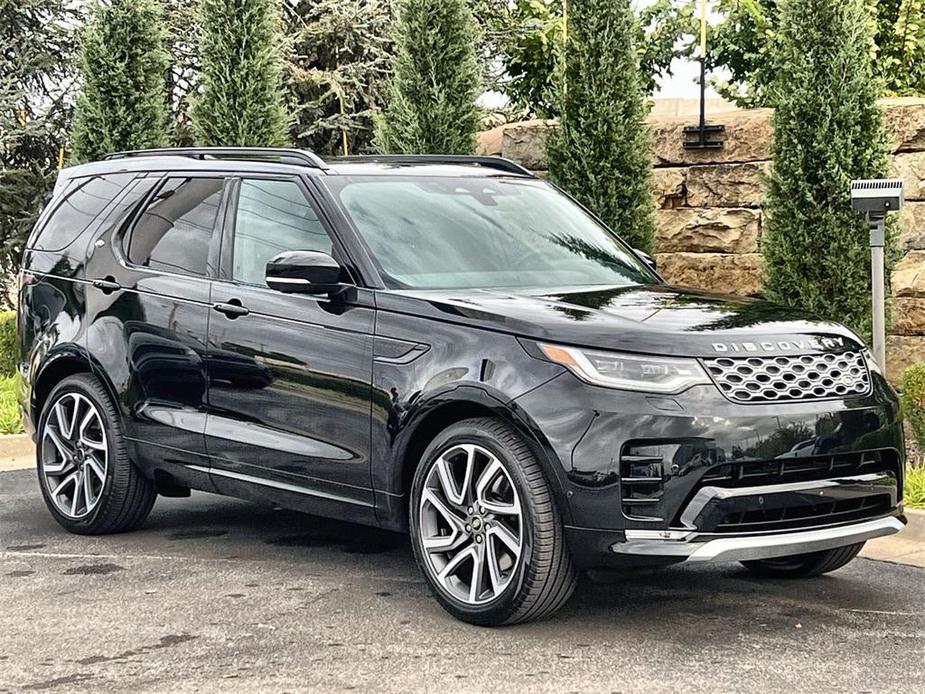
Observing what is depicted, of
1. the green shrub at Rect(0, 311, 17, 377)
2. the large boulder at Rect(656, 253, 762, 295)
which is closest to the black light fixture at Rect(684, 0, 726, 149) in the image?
the large boulder at Rect(656, 253, 762, 295)

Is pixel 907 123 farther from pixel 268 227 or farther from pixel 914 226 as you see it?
pixel 268 227

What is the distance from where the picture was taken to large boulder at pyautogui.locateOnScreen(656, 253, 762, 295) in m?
12.9

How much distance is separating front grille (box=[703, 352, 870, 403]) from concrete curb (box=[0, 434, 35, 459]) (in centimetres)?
688

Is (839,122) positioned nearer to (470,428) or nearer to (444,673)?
(470,428)

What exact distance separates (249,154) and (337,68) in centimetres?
1611

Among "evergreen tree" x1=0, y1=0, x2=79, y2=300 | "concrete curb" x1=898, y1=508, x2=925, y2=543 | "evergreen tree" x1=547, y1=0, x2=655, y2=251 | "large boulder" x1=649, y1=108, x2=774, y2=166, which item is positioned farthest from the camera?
"evergreen tree" x1=0, y1=0, x2=79, y2=300

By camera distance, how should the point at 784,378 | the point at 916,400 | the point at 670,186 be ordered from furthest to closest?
the point at 670,186, the point at 916,400, the point at 784,378

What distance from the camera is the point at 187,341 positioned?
21.9ft

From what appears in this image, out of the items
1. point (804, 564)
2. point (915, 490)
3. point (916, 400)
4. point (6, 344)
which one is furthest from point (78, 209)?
point (6, 344)

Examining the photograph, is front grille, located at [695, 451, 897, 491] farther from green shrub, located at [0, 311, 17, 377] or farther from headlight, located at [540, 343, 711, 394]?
green shrub, located at [0, 311, 17, 377]

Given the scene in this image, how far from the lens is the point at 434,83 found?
45.5 ft

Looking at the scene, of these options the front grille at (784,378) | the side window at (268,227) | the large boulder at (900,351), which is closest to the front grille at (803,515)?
the front grille at (784,378)

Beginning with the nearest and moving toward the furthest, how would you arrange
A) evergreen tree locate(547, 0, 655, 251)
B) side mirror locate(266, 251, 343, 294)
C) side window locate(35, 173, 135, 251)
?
side mirror locate(266, 251, 343, 294) → side window locate(35, 173, 135, 251) → evergreen tree locate(547, 0, 655, 251)

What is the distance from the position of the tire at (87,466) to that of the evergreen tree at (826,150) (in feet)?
18.8
